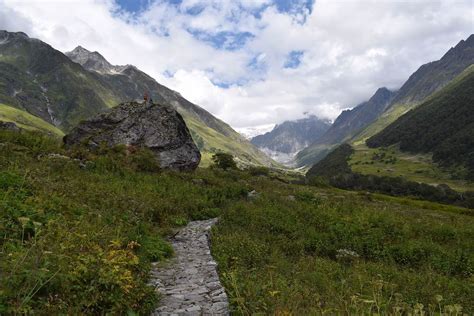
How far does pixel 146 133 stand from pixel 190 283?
90.6 ft

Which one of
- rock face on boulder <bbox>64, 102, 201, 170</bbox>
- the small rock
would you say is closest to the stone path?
the small rock

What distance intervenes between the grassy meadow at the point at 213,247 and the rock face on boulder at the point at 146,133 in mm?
7727

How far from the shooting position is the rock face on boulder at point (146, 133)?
34.2 meters

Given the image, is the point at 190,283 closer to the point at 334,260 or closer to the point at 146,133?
the point at 334,260

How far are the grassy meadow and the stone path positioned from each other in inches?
13.4

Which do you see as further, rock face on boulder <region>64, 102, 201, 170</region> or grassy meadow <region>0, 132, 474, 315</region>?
rock face on boulder <region>64, 102, 201, 170</region>

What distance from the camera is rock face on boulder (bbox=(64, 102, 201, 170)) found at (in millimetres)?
34156

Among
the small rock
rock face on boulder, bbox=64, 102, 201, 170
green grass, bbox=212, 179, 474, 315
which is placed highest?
rock face on boulder, bbox=64, 102, 201, 170

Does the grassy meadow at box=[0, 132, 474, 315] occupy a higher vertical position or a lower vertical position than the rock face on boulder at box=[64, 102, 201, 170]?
lower

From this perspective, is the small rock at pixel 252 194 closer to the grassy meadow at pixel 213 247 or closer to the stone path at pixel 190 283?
the grassy meadow at pixel 213 247

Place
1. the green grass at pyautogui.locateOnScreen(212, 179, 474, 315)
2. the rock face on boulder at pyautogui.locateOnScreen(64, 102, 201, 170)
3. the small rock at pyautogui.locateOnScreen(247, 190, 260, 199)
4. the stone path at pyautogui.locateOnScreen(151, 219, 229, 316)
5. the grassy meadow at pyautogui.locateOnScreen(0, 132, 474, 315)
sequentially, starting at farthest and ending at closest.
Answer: the rock face on boulder at pyautogui.locateOnScreen(64, 102, 201, 170) → the small rock at pyautogui.locateOnScreen(247, 190, 260, 199) → the green grass at pyautogui.locateOnScreen(212, 179, 474, 315) → the stone path at pyautogui.locateOnScreen(151, 219, 229, 316) → the grassy meadow at pyautogui.locateOnScreen(0, 132, 474, 315)

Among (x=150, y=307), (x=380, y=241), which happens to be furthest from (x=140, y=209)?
(x=380, y=241)

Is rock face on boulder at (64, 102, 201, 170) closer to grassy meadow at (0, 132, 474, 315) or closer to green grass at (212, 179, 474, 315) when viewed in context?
grassy meadow at (0, 132, 474, 315)

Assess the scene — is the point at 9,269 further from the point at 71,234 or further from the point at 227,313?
the point at 227,313
